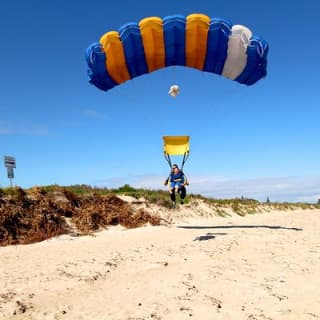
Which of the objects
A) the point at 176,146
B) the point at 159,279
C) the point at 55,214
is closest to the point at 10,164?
the point at 55,214

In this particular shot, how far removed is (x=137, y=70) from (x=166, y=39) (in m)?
1.73

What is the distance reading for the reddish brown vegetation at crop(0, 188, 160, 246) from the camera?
495 inches

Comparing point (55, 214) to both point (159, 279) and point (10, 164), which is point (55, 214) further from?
point (159, 279)

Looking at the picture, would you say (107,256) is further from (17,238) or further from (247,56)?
(247,56)

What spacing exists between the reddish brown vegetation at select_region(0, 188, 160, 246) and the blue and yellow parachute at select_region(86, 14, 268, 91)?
5072 millimetres

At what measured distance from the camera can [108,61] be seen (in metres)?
14.0

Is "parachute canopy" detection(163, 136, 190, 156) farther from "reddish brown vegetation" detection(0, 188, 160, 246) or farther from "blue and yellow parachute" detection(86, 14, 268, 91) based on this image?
"reddish brown vegetation" detection(0, 188, 160, 246)

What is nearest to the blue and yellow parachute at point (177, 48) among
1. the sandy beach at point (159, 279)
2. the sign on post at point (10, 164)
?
the sign on post at point (10, 164)

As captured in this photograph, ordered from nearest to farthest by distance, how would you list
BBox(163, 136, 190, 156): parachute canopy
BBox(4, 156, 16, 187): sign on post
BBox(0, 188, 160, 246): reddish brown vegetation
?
BBox(0, 188, 160, 246): reddish brown vegetation < BBox(163, 136, 190, 156): parachute canopy < BBox(4, 156, 16, 187): sign on post

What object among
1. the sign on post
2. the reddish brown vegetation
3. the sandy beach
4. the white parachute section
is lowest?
the sandy beach

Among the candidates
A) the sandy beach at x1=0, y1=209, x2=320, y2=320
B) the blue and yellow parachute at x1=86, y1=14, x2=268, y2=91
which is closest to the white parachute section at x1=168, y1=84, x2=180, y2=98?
the blue and yellow parachute at x1=86, y1=14, x2=268, y2=91

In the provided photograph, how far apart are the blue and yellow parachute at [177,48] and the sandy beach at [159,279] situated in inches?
251

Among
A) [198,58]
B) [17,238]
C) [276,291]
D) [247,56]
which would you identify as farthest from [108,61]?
[276,291]

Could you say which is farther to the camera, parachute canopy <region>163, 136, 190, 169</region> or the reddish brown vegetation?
parachute canopy <region>163, 136, 190, 169</region>
